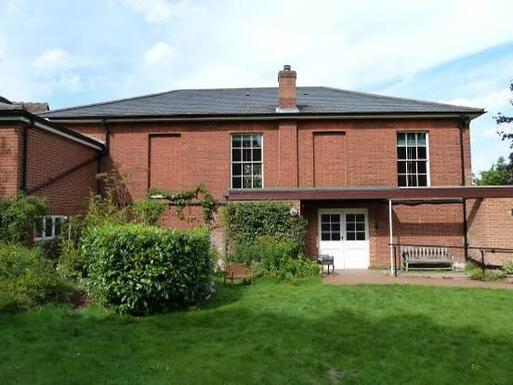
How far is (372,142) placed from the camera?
16.8 meters

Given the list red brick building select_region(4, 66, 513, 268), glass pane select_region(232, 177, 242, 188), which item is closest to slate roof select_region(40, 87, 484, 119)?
red brick building select_region(4, 66, 513, 268)

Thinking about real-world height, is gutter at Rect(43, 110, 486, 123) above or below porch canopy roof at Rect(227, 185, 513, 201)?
above

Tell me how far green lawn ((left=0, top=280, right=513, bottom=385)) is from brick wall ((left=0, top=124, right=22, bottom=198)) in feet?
16.2

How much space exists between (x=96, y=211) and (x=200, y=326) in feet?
21.5

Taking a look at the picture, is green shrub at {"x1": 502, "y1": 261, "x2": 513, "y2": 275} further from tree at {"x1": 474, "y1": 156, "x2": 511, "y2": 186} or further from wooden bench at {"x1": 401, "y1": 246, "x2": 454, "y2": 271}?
tree at {"x1": 474, "y1": 156, "x2": 511, "y2": 186}

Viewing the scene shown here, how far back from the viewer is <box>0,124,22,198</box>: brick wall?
11602 millimetres

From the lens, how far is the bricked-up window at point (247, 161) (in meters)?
17.0

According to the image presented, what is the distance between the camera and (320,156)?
16844 mm

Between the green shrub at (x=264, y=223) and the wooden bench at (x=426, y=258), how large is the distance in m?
3.63

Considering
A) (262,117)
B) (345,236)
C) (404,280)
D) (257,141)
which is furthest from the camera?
(257,141)

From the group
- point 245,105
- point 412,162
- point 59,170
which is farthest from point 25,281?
point 412,162

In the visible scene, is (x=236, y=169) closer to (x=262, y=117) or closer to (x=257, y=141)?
(x=257, y=141)

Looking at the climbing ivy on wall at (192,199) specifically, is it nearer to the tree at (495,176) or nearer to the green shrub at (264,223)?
the green shrub at (264,223)

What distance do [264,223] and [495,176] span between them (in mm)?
28429
